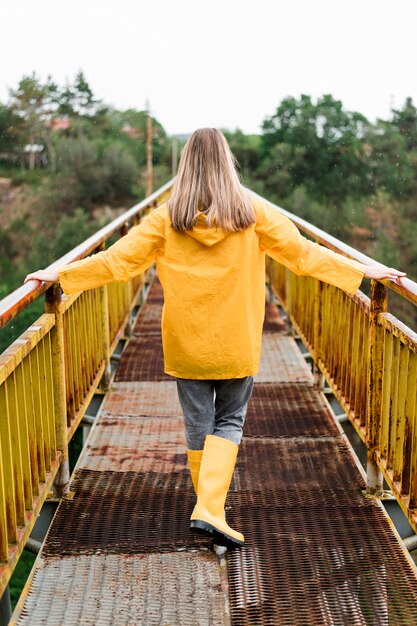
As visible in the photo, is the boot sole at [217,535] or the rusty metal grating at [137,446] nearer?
the boot sole at [217,535]

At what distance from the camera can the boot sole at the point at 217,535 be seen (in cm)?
312

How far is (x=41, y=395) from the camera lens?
3.46m

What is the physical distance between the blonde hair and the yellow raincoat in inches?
1.8

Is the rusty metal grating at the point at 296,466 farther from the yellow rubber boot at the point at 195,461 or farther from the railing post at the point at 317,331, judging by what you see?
the railing post at the point at 317,331

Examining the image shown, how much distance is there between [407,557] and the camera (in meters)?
3.21

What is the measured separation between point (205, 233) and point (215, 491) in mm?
995

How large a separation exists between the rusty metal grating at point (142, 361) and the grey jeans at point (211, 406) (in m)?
2.52

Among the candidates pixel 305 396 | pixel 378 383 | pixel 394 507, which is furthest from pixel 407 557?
pixel 305 396

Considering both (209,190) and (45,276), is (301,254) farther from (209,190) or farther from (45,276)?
(45,276)

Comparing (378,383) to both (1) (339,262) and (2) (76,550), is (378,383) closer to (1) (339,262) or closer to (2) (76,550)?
(1) (339,262)

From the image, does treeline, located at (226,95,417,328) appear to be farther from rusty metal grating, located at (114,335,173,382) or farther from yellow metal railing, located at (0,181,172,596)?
yellow metal railing, located at (0,181,172,596)

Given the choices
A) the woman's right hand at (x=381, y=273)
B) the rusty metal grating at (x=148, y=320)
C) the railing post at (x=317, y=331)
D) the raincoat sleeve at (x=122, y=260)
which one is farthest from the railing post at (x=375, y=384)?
the rusty metal grating at (x=148, y=320)

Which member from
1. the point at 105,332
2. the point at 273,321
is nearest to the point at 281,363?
the point at 105,332

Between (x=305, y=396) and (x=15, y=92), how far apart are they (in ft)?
249
